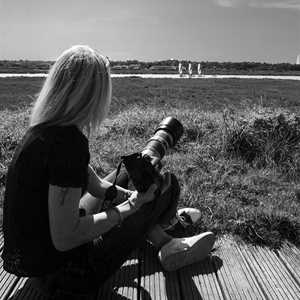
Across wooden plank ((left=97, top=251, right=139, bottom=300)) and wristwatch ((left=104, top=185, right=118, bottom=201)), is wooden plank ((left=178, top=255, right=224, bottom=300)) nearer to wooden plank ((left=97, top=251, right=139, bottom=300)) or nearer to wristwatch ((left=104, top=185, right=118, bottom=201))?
wooden plank ((left=97, top=251, right=139, bottom=300))

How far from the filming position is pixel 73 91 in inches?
69.7

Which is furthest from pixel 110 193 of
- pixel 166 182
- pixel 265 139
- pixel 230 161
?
pixel 265 139

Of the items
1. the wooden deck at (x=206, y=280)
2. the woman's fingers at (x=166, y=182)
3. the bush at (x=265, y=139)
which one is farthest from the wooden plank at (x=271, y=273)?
the bush at (x=265, y=139)

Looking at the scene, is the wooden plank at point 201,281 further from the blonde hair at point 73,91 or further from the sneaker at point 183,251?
the blonde hair at point 73,91

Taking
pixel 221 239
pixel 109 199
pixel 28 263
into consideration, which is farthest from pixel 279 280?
pixel 28 263

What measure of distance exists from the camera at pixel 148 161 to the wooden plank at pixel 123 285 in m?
0.50

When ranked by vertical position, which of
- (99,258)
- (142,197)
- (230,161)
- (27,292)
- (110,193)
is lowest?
(230,161)

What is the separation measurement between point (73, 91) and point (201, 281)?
53.4 inches

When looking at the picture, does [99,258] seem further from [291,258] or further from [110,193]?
[291,258]

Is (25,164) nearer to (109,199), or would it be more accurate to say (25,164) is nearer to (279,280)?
(109,199)

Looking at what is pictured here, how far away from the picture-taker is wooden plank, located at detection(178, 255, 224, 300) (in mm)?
2393

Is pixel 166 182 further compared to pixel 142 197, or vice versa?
pixel 166 182

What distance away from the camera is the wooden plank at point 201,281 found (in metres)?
2.39

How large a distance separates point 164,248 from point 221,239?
0.63 m
